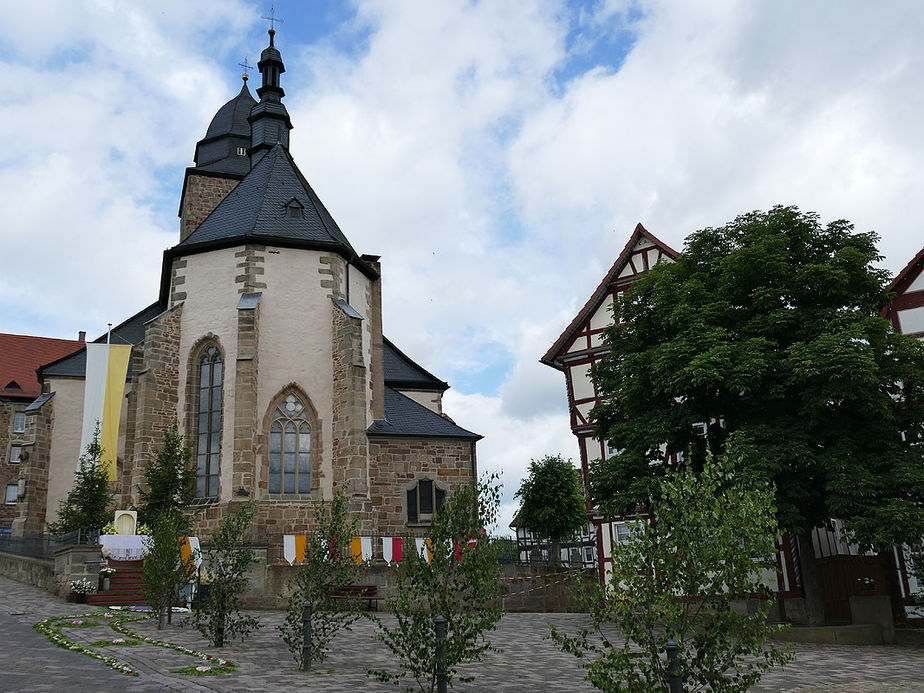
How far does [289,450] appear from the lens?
910 inches

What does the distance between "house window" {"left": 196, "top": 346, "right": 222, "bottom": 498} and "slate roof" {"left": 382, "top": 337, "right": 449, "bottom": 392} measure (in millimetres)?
9610

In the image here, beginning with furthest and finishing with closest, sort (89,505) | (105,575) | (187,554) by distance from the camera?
(89,505)
(105,575)
(187,554)

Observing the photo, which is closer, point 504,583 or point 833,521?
point 504,583

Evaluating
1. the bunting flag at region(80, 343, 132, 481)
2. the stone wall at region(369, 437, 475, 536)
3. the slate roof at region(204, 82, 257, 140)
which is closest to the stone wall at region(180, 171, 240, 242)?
the slate roof at region(204, 82, 257, 140)

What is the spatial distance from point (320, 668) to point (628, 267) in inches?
668

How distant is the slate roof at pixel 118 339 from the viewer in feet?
103

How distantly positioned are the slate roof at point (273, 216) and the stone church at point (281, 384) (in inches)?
2.5

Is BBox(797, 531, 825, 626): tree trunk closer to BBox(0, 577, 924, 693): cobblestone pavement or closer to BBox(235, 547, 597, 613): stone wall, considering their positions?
BBox(0, 577, 924, 693): cobblestone pavement

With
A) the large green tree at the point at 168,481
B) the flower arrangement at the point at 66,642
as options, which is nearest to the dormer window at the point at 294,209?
the large green tree at the point at 168,481

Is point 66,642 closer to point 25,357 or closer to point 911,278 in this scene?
point 911,278

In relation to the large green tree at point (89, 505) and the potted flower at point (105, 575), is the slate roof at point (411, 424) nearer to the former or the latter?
the large green tree at point (89, 505)

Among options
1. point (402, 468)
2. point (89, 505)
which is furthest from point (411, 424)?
point (89, 505)

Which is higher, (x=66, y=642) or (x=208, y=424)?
(x=208, y=424)

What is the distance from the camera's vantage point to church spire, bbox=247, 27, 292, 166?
3422cm
